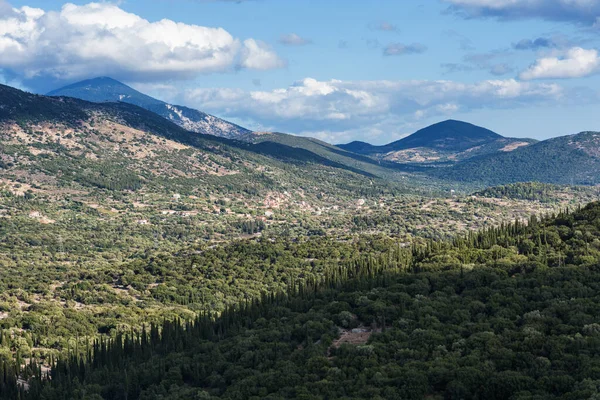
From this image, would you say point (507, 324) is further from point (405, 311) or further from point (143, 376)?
point (143, 376)

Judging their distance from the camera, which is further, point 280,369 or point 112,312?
point 112,312

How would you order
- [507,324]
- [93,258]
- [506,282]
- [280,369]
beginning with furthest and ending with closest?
[93,258] < [506,282] < [507,324] < [280,369]

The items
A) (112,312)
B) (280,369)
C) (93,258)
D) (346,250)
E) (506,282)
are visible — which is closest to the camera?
(280,369)

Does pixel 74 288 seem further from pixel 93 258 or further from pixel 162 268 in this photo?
pixel 93 258

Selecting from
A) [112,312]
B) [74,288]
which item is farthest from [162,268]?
[112,312]

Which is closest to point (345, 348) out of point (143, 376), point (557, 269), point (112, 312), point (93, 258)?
point (143, 376)

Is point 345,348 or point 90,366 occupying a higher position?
point 345,348
